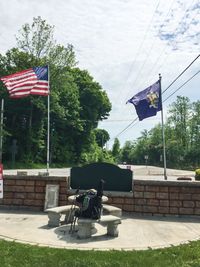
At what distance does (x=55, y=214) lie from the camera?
31.5 ft

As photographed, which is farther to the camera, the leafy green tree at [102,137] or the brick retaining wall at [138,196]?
the leafy green tree at [102,137]

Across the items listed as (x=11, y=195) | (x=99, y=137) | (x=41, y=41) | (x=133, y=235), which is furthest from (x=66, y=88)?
(x=99, y=137)

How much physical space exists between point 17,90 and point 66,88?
36.9 metres

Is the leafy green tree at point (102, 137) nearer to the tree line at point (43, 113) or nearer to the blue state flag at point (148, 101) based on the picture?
the tree line at point (43, 113)

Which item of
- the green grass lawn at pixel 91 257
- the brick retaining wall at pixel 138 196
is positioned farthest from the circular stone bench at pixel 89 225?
the brick retaining wall at pixel 138 196

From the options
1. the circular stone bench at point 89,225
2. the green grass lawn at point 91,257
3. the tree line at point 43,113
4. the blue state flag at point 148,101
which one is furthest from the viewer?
the tree line at point 43,113

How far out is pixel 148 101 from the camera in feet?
59.2

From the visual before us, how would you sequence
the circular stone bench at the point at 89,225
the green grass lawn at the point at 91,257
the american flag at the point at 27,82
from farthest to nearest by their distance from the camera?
the american flag at the point at 27,82 → the circular stone bench at the point at 89,225 → the green grass lawn at the point at 91,257

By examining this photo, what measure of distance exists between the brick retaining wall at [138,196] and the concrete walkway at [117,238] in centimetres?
48

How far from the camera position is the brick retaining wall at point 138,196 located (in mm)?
11711

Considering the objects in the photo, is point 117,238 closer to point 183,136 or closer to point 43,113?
point 43,113

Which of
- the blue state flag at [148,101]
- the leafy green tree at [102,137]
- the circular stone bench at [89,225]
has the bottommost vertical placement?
the circular stone bench at [89,225]

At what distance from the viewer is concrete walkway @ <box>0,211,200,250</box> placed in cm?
796

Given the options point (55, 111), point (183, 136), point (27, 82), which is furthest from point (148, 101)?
point (183, 136)
